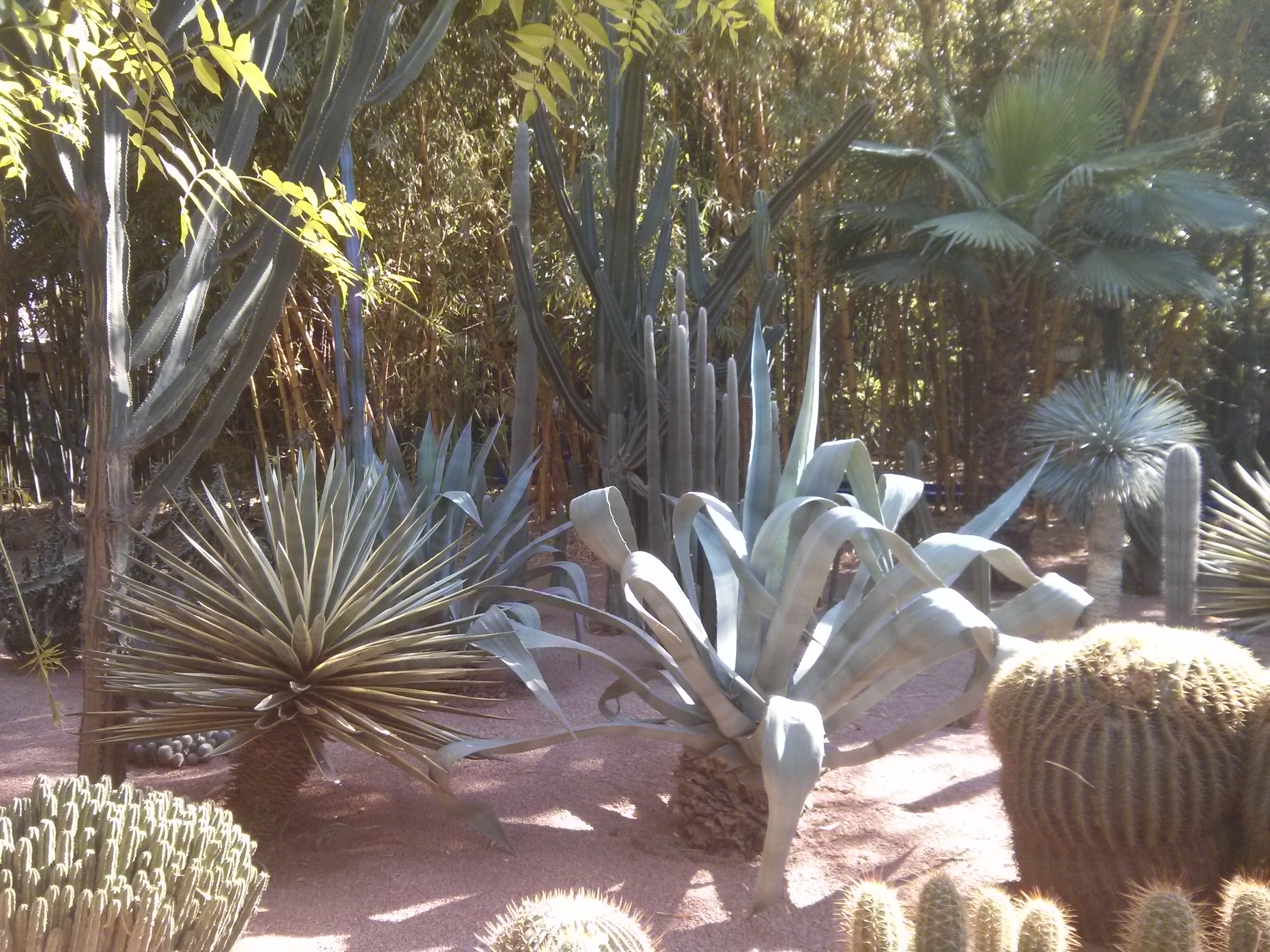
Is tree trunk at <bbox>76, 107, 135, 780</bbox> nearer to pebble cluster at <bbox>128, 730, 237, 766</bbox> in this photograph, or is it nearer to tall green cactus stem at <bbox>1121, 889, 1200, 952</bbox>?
pebble cluster at <bbox>128, 730, 237, 766</bbox>

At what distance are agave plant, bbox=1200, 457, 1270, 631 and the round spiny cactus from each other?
3.29 meters

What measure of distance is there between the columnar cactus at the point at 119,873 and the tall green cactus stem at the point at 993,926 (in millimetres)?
1249

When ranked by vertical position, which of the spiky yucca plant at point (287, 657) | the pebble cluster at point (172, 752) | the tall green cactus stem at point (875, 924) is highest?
the spiky yucca plant at point (287, 657)

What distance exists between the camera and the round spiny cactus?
146cm

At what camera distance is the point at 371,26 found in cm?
292

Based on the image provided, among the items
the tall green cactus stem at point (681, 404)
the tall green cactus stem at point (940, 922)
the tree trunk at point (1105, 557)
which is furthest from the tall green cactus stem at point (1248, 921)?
the tree trunk at point (1105, 557)

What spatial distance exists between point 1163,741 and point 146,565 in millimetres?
2279

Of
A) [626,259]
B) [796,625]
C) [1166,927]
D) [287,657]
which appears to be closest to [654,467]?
[626,259]

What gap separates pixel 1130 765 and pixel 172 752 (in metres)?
2.87

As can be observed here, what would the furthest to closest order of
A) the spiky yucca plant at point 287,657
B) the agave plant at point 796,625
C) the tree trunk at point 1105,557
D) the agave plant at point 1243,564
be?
the tree trunk at point 1105,557 < the agave plant at point 1243,564 < the spiky yucca plant at point 287,657 < the agave plant at point 796,625

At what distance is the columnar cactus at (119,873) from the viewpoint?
1.62 meters

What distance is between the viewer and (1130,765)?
6.80 ft

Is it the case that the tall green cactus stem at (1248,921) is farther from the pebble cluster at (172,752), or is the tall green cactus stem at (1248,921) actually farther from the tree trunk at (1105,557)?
the tree trunk at (1105,557)

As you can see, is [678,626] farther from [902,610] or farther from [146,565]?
[146,565]
